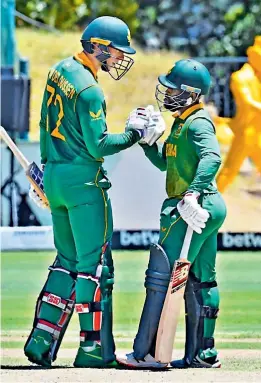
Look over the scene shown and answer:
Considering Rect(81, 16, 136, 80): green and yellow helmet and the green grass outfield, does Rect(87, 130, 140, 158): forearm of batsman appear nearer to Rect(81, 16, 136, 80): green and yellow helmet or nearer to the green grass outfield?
Rect(81, 16, 136, 80): green and yellow helmet

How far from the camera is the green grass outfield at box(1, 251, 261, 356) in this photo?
8.12 m

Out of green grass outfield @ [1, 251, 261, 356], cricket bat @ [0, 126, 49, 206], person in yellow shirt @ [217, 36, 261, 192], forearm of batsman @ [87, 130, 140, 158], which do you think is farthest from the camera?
person in yellow shirt @ [217, 36, 261, 192]

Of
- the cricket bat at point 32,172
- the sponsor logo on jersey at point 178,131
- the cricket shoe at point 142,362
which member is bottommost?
the cricket shoe at point 142,362

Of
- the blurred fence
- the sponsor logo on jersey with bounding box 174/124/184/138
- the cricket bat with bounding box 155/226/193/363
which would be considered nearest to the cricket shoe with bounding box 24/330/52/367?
the cricket bat with bounding box 155/226/193/363

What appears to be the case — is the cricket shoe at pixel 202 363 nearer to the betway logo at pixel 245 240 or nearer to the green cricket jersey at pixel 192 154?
the green cricket jersey at pixel 192 154

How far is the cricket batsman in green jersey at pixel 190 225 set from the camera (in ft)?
21.9

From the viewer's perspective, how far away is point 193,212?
6488 millimetres

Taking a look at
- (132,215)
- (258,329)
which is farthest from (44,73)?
(258,329)

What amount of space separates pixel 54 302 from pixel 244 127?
9.93 meters

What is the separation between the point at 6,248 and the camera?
1401 cm

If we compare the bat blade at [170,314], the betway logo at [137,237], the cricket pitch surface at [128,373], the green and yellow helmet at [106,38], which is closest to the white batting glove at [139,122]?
the green and yellow helmet at [106,38]

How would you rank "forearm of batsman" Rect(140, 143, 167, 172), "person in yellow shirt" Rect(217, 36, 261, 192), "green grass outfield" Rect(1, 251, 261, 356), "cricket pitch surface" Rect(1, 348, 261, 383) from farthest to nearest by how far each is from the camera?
"person in yellow shirt" Rect(217, 36, 261, 192) < "green grass outfield" Rect(1, 251, 261, 356) < "forearm of batsman" Rect(140, 143, 167, 172) < "cricket pitch surface" Rect(1, 348, 261, 383)

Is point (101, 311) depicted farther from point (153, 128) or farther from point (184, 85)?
point (184, 85)

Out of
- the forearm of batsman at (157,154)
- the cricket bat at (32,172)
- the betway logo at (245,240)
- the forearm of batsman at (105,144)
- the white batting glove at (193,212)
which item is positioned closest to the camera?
the white batting glove at (193,212)
